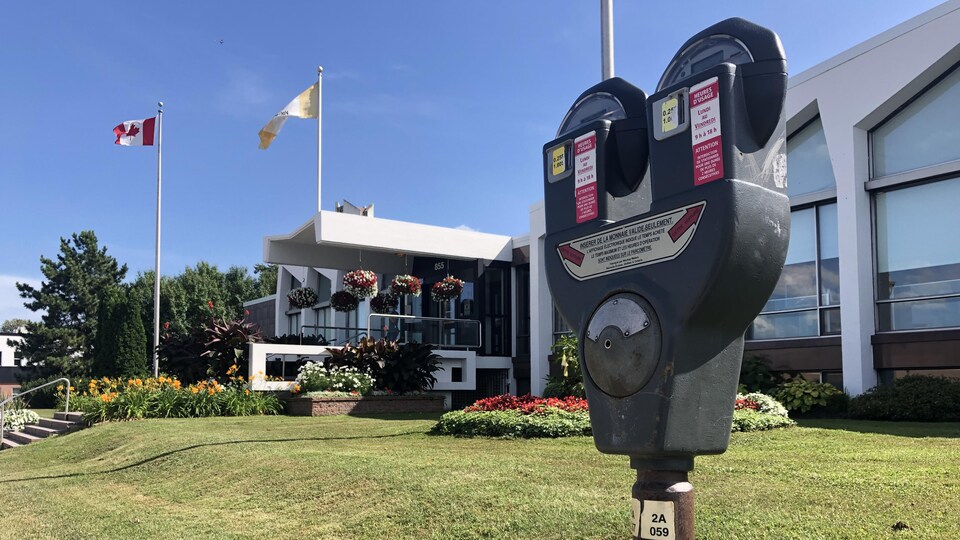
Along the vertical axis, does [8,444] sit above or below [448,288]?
below

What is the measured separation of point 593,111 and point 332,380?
51.3 ft

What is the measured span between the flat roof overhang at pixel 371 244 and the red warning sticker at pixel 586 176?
17.7 m

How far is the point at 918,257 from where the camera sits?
576 inches

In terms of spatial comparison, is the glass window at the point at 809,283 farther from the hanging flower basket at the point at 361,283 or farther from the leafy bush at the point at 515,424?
the hanging flower basket at the point at 361,283

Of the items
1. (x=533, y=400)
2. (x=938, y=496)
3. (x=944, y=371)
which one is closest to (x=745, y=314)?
(x=938, y=496)

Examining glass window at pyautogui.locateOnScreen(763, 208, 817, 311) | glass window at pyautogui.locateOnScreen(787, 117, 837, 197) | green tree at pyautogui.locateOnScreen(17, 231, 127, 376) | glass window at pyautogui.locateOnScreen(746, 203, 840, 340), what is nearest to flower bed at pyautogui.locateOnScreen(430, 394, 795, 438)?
glass window at pyautogui.locateOnScreen(746, 203, 840, 340)

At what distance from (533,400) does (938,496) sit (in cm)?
790

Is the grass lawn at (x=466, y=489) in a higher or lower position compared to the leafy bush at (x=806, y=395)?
lower

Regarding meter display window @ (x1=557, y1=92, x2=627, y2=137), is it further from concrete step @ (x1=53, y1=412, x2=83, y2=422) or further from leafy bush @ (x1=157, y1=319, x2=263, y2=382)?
leafy bush @ (x1=157, y1=319, x2=263, y2=382)

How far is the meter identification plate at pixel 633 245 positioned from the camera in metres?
2.70

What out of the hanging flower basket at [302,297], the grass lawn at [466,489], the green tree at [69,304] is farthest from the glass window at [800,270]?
the green tree at [69,304]

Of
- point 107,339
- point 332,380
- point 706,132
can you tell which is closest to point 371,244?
point 332,380

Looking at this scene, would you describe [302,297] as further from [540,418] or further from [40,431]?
[540,418]

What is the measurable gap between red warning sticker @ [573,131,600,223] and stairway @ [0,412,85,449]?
15.5m
